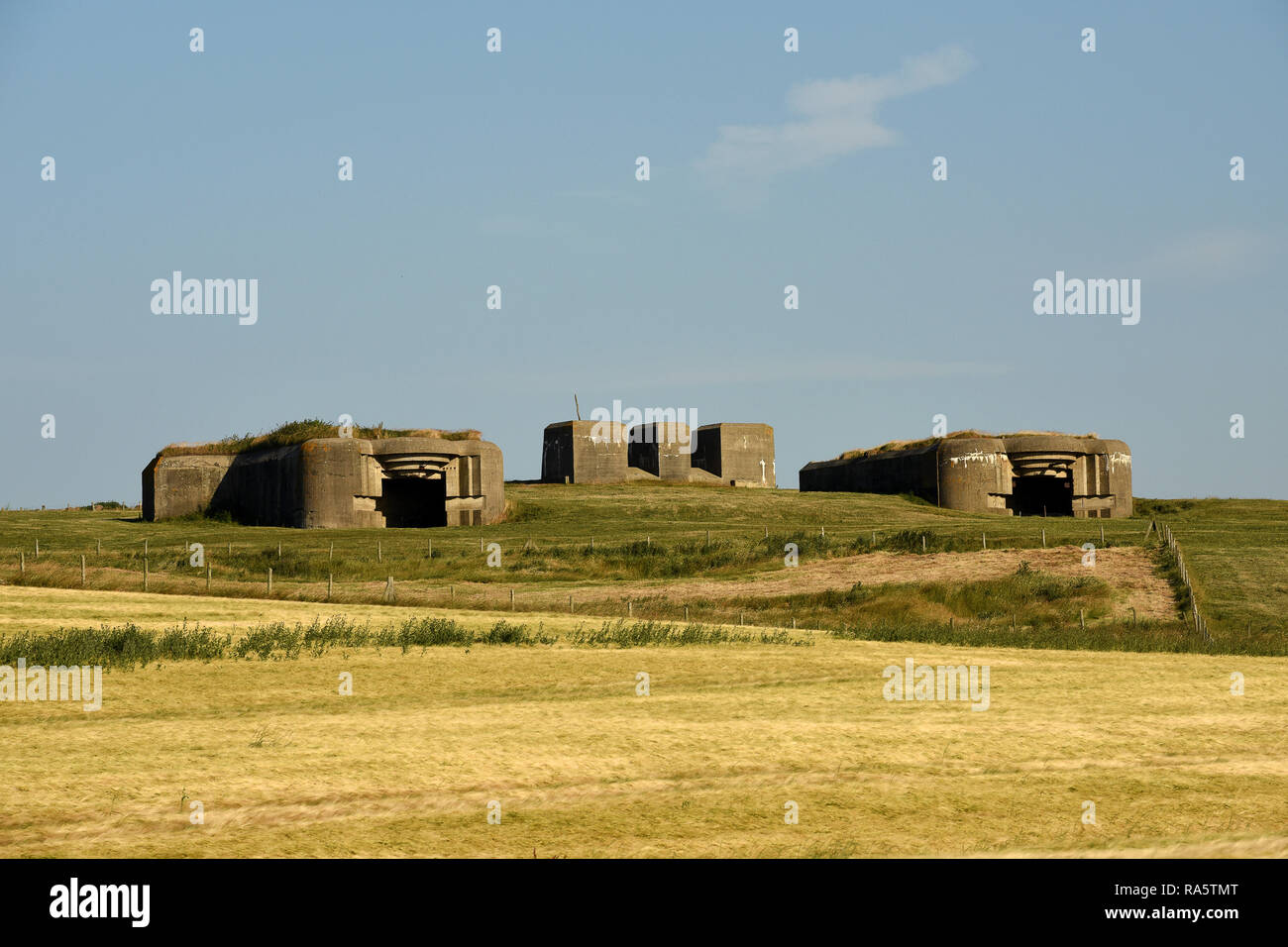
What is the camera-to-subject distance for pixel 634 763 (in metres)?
16.6

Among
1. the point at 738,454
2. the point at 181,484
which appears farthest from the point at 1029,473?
the point at 181,484

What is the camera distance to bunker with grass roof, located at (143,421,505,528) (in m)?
62.8

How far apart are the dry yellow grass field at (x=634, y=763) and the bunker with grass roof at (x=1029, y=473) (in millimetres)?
47158

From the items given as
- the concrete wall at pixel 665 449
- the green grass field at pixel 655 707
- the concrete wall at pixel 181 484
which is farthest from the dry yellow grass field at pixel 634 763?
the concrete wall at pixel 665 449

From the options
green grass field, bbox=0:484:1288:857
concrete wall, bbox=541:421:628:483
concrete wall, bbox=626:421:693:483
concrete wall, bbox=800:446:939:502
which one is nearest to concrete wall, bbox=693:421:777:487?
concrete wall, bbox=626:421:693:483

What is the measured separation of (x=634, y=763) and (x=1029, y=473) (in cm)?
6185

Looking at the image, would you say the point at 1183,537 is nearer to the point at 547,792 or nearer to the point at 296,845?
the point at 547,792

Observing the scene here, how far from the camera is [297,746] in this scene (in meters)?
17.5

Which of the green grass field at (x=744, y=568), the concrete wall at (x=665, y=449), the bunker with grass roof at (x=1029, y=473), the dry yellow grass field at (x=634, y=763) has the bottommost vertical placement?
the dry yellow grass field at (x=634, y=763)

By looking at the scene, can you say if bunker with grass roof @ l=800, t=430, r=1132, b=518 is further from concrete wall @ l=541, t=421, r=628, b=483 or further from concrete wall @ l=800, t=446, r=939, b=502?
concrete wall @ l=541, t=421, r=628, b=483

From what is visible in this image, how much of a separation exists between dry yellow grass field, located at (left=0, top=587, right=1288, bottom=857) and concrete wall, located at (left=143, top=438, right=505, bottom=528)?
36.9 m

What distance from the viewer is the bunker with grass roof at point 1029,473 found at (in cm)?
7294

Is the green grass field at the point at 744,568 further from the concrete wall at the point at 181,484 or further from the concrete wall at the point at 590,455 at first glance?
the concrete wall at the point at 590,455
